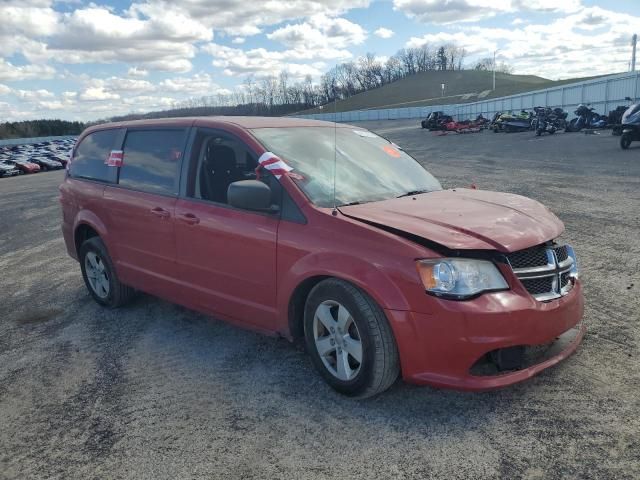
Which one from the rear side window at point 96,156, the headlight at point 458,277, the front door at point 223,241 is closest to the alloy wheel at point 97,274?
the rear side window at point 96,156

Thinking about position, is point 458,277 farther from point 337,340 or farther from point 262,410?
point 262,410

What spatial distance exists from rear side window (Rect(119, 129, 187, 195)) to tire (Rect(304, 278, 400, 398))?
175 cm

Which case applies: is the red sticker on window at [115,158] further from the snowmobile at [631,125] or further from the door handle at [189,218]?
the snowmobile at [631,125]

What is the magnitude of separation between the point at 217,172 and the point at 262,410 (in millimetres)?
1891

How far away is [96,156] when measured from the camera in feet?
18.7

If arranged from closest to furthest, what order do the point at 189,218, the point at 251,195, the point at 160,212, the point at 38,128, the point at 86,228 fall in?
1. the point at 251,195
2. the point at 189,218
3. the point at 160,212
4. the point at 86,228
5. the point at 38,128

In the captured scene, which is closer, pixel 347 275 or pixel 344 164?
pixel 347 275

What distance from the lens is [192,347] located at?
4.52 metres

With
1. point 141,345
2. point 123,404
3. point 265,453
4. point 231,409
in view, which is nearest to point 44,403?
point 123,404

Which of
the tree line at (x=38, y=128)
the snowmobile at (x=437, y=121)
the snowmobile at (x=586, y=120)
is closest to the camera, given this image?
the snowmobile at (x=586, y=120)

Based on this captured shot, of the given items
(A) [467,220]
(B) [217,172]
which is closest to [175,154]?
(B) [217,172]

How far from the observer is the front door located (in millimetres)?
3855

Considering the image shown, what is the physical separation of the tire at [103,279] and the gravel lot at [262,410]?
0.49 ft

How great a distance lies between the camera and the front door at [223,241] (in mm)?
3855
